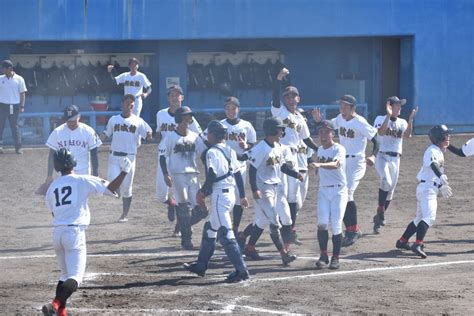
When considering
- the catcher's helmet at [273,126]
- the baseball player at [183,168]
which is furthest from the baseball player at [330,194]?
the baseball player at [183,168]

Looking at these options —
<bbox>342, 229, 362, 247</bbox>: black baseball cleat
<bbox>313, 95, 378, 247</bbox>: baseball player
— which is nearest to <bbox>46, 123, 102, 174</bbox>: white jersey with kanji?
<bbox>313, 95, 378, 247</bbox>: baseball player

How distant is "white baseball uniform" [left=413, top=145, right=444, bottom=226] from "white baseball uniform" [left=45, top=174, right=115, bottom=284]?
16.7 ft

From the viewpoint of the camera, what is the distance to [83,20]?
2508cm

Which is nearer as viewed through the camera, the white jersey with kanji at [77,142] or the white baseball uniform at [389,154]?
the white jersey with kanji at [77,142]

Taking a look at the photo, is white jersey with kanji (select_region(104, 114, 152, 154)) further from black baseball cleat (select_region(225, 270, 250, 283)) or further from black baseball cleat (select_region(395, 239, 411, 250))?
black baseball cleat (select_region(225, 270, 250, 283))

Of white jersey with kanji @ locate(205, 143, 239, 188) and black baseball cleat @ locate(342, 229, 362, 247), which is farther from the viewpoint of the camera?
black baseball cleat @ locate(342, 229, 362, 247)

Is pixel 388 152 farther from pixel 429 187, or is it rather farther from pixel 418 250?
pixel 418 250

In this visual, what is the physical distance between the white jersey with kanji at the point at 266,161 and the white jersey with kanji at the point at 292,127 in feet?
5.03

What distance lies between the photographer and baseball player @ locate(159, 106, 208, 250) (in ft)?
47.0

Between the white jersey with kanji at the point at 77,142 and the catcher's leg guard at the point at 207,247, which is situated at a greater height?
the white jersey with kanji at the point at 77,142

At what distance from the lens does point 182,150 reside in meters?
14.3

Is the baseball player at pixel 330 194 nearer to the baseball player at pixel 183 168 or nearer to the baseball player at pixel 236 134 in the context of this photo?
the baseball player at pixel 236 134

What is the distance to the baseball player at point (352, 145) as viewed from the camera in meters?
14.8

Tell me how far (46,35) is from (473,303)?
52.7ft
